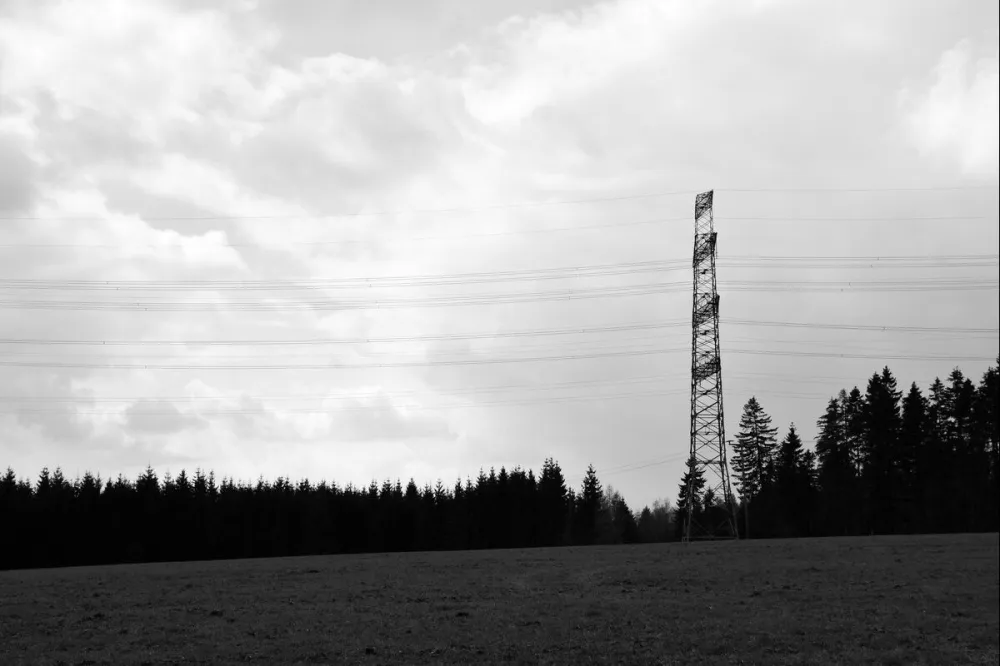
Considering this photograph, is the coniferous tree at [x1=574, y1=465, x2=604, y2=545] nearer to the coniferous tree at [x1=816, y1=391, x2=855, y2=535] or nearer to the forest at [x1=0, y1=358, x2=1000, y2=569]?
the forest at [x1=0, y1=358, x2=1000, y2=569]

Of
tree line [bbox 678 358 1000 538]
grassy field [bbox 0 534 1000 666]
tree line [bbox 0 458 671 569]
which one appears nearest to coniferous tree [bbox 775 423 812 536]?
tree line [bbox 678 358 1000 538]

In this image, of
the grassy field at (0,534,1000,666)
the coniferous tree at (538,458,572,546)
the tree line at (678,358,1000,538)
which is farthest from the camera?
the coniferous tree at (538,458,572,546)

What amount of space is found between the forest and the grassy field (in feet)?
72.4

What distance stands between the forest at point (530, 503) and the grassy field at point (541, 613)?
2206cm

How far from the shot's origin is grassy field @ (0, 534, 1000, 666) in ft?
83.3

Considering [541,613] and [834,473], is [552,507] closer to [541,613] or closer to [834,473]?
[834,473]

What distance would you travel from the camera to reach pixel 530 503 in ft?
461

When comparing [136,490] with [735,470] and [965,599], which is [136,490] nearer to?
[735,470]

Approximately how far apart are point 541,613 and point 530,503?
360ft

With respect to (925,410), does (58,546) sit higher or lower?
lower

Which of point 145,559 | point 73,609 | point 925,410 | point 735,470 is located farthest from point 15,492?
point 925,410

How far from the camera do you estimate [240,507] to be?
430 feet

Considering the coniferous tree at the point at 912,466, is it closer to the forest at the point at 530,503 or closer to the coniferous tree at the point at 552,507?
the forest at the point at 530,503

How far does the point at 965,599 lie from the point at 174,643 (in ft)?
103
